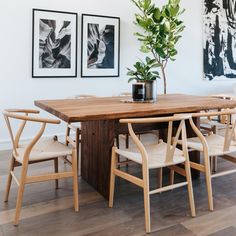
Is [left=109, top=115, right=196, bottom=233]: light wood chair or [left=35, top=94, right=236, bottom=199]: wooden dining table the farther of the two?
[left=35, top=94, right=236, bottom=199]: wooden dining table

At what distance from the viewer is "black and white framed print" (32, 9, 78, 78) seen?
4.05 m

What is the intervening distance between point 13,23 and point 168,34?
2.10 m

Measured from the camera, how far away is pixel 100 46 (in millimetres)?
4469

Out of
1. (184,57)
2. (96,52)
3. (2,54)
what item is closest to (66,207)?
(2,54)

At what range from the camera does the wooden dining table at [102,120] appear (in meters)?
2.17

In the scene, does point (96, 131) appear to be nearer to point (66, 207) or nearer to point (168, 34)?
point (66, 207)

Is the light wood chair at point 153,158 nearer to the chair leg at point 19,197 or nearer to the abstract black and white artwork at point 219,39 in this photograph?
the chair leg at point 19,197

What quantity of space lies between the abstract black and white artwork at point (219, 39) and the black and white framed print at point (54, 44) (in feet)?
8.06

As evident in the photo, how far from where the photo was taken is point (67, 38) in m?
4.23

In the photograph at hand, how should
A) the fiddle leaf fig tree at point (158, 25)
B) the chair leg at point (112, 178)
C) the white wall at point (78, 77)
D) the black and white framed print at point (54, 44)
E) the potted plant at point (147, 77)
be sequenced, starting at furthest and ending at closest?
the fiddle leaf fig tree at point (158, 25) → the black and white framed print at point (54, 44) → the white wall at point (78, 77) → the potted plant at point (147, 77) → the chair leg at point (112, 178)

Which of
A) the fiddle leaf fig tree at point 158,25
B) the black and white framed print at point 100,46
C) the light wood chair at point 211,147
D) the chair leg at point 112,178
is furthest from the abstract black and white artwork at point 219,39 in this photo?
the chair leg at point 112,178

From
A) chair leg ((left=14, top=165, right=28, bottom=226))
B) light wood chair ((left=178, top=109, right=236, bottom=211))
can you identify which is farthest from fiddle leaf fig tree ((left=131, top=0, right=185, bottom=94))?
chair leg ((left=14, top=165, right=28, bottom=226))

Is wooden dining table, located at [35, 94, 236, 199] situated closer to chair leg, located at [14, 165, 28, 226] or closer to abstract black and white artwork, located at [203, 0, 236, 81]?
chair leg, located at [14, 165, 28, 226]

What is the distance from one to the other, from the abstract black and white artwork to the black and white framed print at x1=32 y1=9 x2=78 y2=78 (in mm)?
2455
